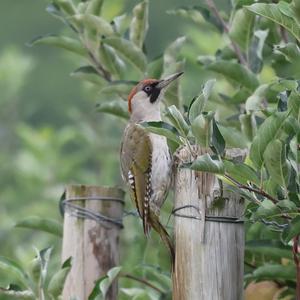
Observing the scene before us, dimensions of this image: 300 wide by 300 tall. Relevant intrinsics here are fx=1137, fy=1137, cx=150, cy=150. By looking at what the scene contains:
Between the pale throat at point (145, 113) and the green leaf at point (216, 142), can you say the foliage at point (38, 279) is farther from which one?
the pale throat at point (145, 113)

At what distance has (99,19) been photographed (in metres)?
4.50

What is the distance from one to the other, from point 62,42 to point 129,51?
0.30 m

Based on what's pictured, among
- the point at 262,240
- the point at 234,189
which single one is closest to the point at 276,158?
the point at 234,189

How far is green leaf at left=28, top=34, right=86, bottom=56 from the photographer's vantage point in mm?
4656

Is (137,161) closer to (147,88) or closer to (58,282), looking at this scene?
(147,88)

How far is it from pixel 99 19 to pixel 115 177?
449 cm

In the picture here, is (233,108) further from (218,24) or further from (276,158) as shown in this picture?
(276,158)

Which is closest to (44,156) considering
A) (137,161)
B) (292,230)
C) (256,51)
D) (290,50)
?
(137,161)

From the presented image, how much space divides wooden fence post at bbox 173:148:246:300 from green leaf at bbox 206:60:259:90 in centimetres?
82

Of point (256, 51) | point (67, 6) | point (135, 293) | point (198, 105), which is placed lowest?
point (135, 293)

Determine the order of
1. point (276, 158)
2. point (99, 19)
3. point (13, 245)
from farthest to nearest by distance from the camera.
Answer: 1. point (13, 245)
2. point (99, 19)
3. point (276, 158)

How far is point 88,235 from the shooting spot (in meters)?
4.39

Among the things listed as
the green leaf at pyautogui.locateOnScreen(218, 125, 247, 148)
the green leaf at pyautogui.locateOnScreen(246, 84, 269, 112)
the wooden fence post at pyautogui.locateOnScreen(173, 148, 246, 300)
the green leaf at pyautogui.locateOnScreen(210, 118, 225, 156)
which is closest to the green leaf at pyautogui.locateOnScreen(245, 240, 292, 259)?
the green leaf at pyautogui.locateOnScreen(218, 125, 247, 148)

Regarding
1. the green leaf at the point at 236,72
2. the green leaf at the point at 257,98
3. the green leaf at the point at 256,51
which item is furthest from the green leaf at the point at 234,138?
the green leaf at the point at 256,51
